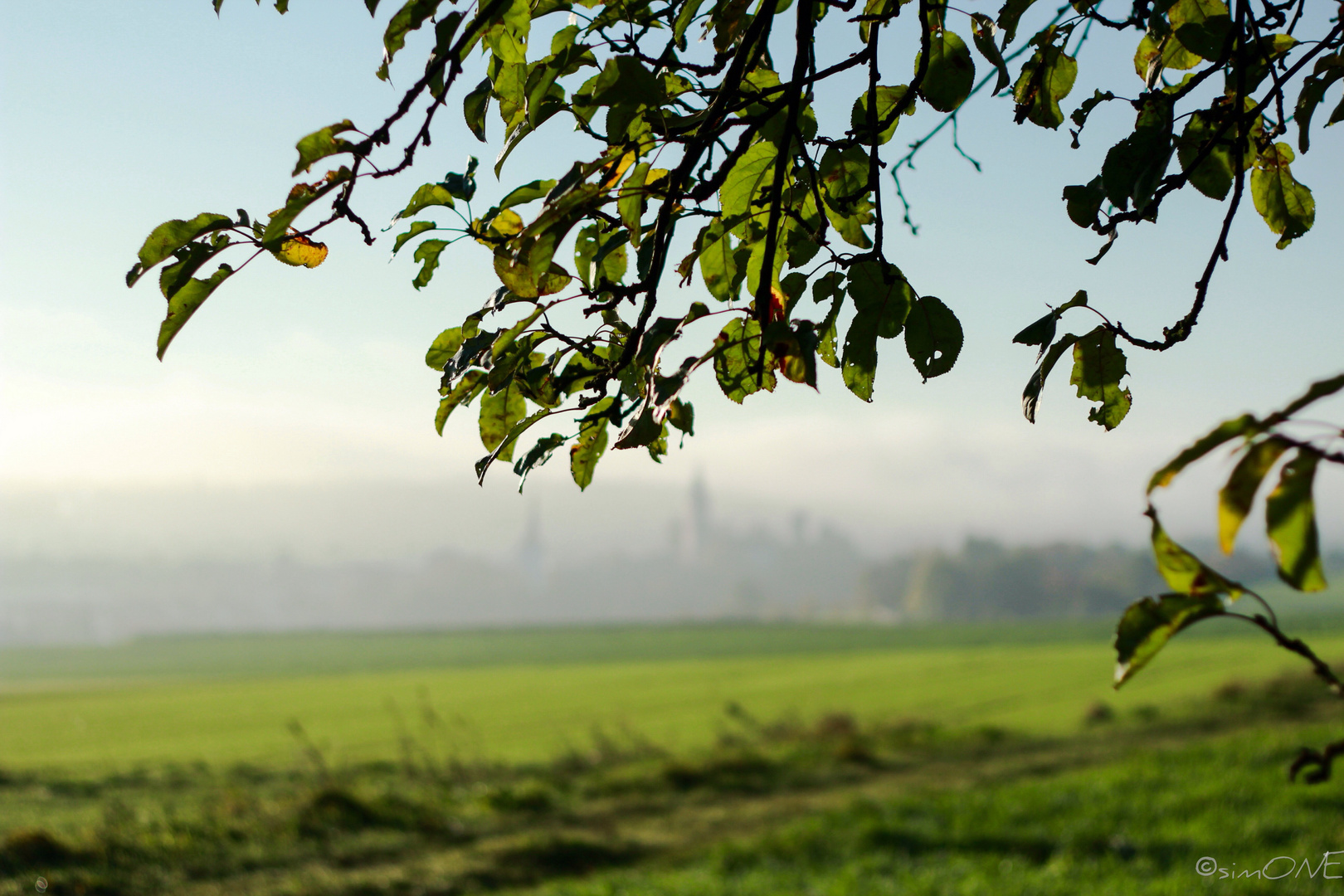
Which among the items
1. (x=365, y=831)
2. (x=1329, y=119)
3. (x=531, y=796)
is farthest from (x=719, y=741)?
(x=1329, y=119)

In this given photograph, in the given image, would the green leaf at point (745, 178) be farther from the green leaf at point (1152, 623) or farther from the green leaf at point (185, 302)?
the green leaf at point (1152, 623)

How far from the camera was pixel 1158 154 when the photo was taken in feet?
4.55

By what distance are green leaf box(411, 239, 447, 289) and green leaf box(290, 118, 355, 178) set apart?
1.43 feet

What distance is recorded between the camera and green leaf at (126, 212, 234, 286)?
1124 millimetres

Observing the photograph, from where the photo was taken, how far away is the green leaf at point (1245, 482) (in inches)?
27.8

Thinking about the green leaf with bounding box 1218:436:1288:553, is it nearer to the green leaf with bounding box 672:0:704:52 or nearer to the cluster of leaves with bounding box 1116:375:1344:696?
the cluster of leaves with bounding box 1116:375:1344:696

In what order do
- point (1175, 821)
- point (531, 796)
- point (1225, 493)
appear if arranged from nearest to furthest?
point (1225, 493) → point (1175, 821) → point (531, 796)

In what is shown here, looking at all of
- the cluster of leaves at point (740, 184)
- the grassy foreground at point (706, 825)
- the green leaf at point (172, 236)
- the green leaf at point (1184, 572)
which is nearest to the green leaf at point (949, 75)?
the cluster of leaves at point (740, 184)

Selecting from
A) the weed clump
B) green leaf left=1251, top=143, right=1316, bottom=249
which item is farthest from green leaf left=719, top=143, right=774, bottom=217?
the weed clump

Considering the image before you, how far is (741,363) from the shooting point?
1.47m

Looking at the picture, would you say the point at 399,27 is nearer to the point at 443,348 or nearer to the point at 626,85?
the point at 626,85

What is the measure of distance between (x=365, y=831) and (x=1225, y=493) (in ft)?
34.9

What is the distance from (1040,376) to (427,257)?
959 mm

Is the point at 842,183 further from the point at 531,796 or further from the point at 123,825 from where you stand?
the point at 531,796
